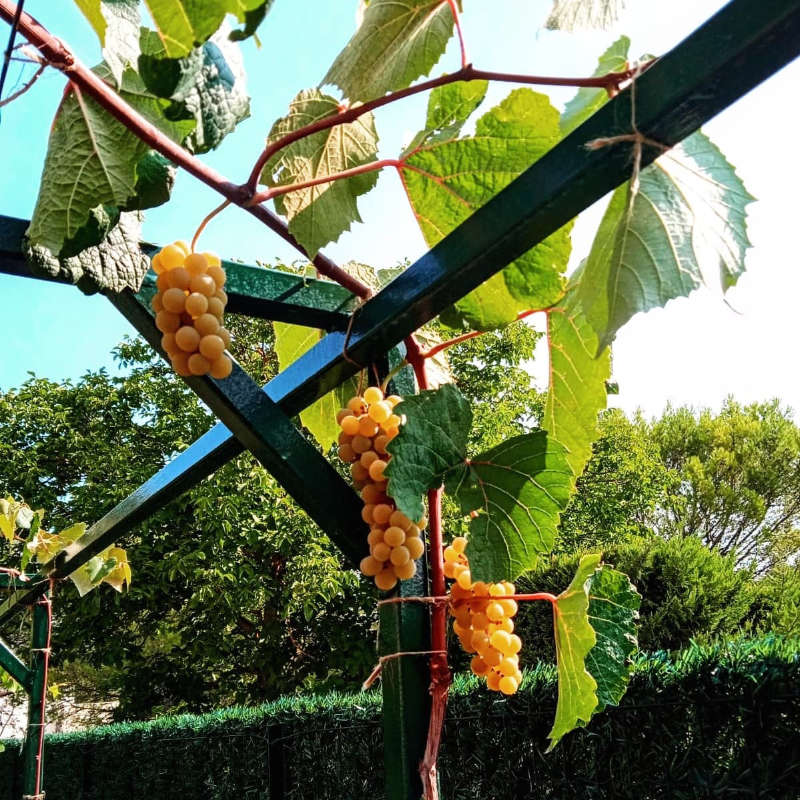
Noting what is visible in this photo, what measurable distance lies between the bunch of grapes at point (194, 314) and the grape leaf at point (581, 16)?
0.41m

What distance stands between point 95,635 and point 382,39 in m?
12.1

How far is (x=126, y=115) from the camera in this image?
743mm

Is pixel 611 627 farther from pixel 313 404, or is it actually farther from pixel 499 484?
pixel 313 404

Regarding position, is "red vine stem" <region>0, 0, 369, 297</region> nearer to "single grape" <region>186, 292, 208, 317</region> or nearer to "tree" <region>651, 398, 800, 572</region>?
"single grape" <region>186, 292, 208, 317</region>

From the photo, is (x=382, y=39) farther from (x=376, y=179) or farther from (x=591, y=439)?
(x=591, y=439)

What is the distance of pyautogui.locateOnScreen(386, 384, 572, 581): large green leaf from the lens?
2.78 ft

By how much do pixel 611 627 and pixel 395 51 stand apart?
0.71 meters

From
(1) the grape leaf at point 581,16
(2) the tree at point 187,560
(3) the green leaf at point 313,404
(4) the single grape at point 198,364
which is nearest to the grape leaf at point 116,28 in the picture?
(4) the single grape at point 198,364

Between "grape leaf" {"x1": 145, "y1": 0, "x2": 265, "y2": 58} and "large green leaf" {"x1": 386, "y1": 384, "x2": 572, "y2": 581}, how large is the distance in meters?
0.42

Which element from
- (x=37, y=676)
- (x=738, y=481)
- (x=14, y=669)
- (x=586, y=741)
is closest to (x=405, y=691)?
(x=586, y=741)

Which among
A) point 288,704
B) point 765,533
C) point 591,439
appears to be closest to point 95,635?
point 288,704


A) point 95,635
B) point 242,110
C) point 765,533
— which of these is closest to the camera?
point 242,110

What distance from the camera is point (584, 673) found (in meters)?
0.91

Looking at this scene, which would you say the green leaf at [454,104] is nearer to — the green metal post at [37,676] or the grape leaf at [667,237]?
the grape leaf at [667,237]
